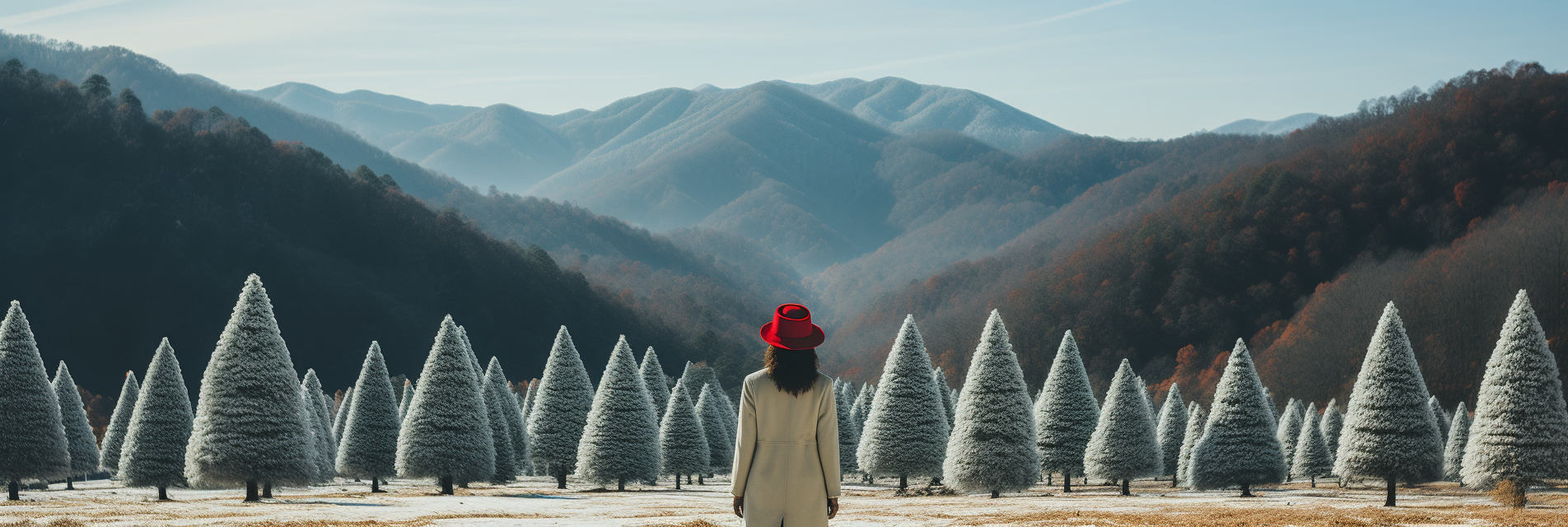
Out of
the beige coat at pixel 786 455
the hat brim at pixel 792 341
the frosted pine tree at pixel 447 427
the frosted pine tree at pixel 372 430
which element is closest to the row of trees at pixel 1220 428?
the frosted pine tree at pixel 447 427

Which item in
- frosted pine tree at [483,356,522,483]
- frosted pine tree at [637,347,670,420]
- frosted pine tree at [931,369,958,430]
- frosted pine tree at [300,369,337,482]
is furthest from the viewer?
frosted pine tree at [931,369,958,430]

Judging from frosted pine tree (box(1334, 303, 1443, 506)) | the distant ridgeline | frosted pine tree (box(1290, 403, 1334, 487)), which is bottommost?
frosted pine tree (box(1290, 403, 1334, 487))

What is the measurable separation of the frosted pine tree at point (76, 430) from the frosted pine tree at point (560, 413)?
18.3m

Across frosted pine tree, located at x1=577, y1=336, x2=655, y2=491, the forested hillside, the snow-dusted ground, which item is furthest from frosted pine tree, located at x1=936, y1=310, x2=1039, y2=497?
the forested hillside

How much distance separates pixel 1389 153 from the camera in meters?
190

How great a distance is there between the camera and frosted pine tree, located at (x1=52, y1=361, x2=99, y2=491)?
43.6 metres

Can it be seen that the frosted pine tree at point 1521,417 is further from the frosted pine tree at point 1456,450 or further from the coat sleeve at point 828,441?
the coat sleeve at point 828,441

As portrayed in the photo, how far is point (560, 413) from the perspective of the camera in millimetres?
50406

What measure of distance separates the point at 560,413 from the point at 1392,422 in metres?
34.7

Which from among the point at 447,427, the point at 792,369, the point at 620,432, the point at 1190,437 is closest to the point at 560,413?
the point at 620,432

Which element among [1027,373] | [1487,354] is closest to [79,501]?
[1487,354]

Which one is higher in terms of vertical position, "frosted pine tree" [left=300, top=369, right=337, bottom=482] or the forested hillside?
the forested hillside

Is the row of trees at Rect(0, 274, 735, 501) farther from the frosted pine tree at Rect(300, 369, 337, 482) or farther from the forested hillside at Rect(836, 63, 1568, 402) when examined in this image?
the forested hillside at Rect(836, 63, 1568, 402)

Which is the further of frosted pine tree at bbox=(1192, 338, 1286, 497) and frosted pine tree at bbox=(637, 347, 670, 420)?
frosted pine tree at bbox=(637, 347, 670, 420)
